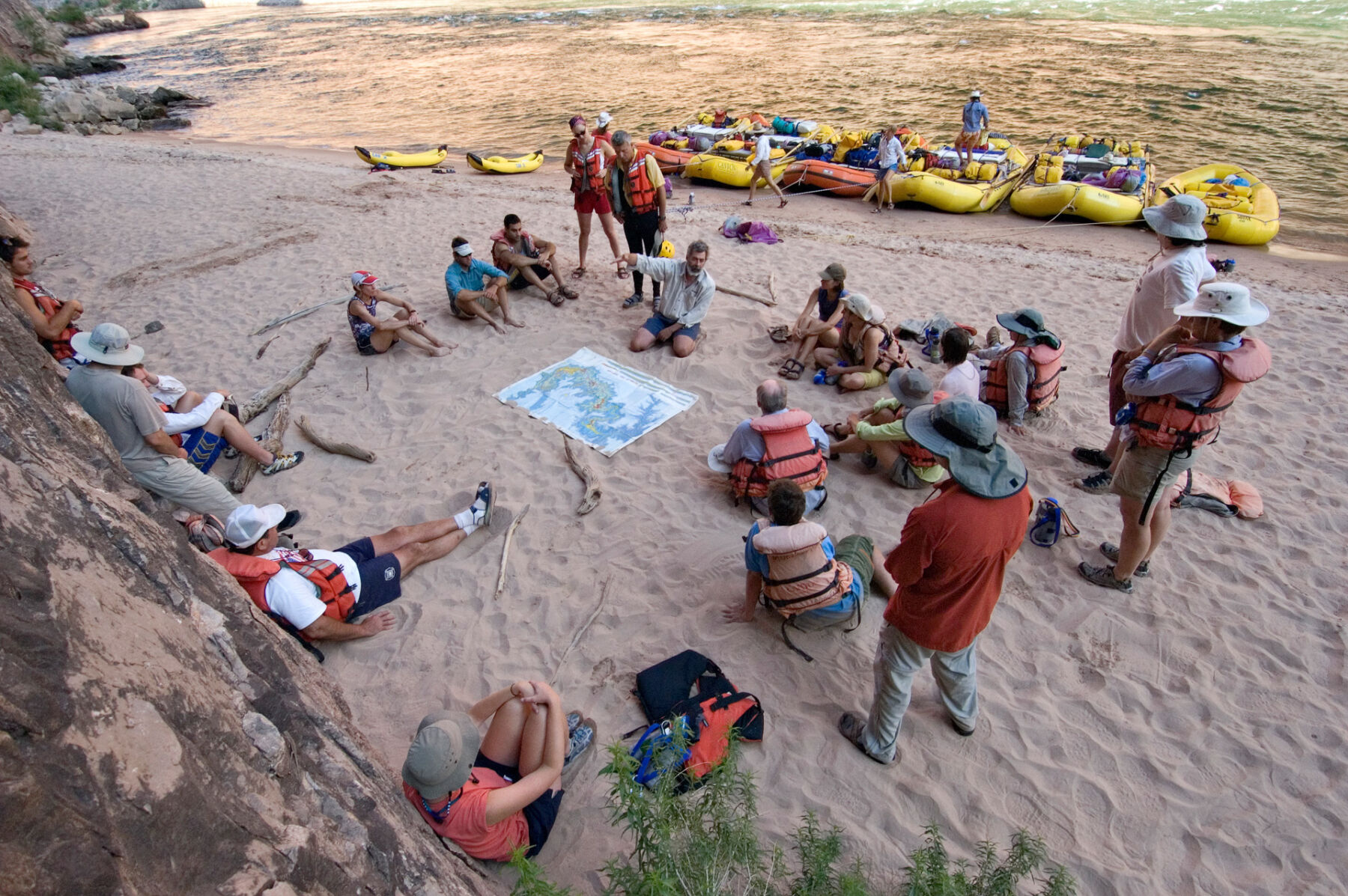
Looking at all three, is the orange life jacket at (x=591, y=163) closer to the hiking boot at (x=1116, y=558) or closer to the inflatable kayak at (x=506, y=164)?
the hiking boot at (x=1116, y=558)

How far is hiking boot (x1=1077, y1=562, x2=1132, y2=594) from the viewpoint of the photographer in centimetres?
408

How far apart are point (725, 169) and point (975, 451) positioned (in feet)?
39.9

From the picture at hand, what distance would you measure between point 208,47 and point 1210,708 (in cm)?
5394

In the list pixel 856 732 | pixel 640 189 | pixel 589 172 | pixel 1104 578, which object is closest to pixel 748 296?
pixel 640 189

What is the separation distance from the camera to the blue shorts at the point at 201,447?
502 centimetres

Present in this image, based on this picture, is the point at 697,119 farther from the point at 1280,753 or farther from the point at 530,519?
the point at 1280,753

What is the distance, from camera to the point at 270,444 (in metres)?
5.42

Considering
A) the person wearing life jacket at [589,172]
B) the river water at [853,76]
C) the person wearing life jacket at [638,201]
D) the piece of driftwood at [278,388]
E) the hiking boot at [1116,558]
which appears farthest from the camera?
the river water at [853,76]

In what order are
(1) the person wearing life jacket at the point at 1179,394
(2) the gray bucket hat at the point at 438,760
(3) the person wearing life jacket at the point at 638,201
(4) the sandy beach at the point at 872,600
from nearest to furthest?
(2) the gray bucket hat at the point at 438,760
(4) the sandy beach at the point at 872,600
(1) the person wearing life jacket at the point at 1179,394
(3) the person wearing life jacket at the point at 638,201

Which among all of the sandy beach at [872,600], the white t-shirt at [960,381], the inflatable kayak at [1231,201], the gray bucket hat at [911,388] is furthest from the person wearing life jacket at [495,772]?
the inflatable kayak at [1231,201]

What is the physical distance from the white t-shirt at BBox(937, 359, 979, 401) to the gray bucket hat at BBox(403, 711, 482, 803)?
3.92 meters

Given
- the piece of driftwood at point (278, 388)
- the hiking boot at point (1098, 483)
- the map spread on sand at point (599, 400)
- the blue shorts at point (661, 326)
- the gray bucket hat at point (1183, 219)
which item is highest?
the gray bucket hat at point (1183, 219)

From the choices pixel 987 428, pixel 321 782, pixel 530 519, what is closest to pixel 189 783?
pixel 321 782

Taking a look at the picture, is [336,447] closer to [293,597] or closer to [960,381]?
[293,597]
